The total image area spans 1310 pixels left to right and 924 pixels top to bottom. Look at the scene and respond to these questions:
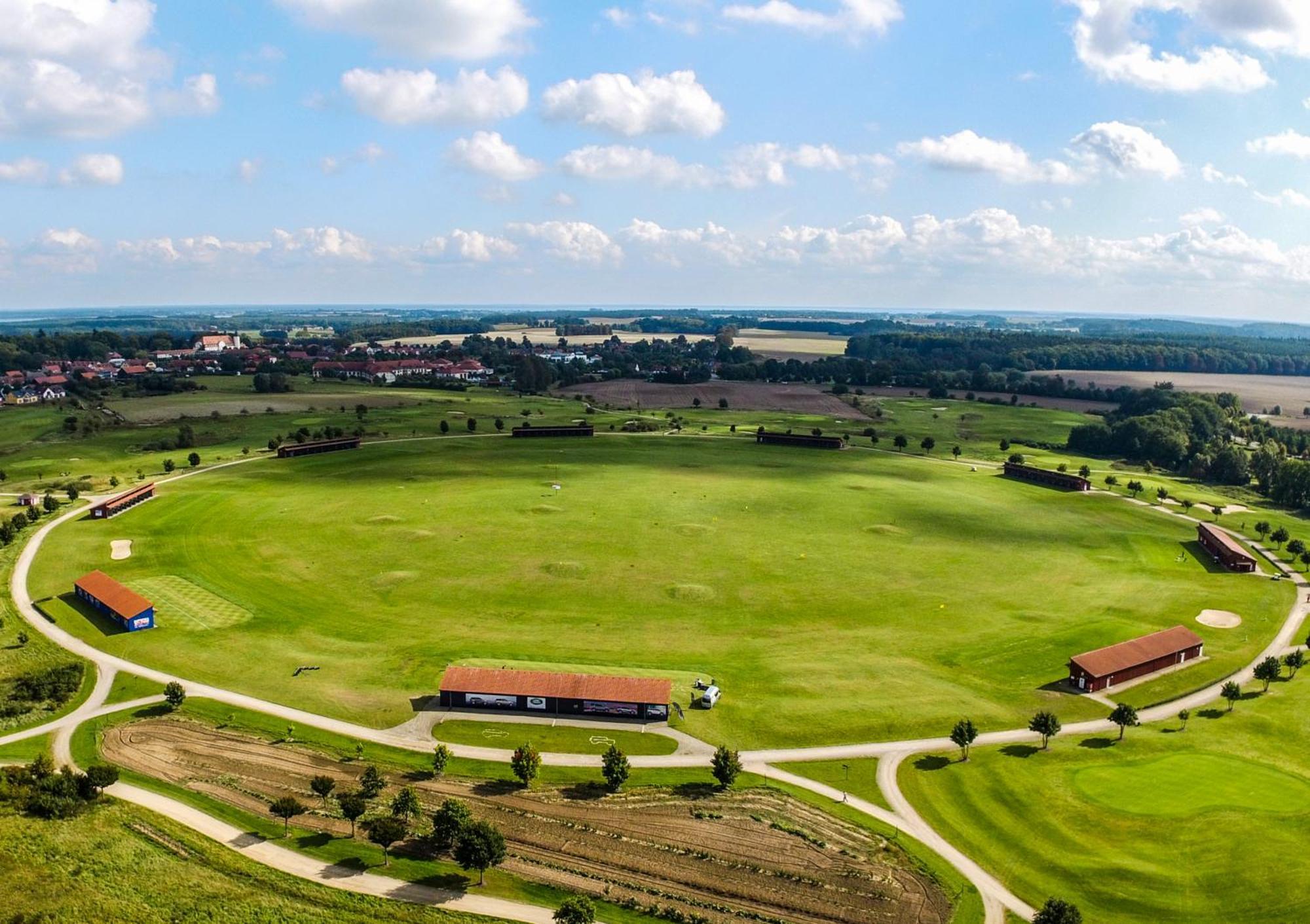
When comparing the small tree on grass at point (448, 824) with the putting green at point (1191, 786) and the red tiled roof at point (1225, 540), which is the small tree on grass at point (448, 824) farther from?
the red tiled roof at point (1225, 540)

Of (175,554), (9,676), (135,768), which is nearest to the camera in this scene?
(135,768)

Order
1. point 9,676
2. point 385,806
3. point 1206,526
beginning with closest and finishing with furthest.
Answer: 1. point 385,806
2. point 9,676
3. point 1206,526

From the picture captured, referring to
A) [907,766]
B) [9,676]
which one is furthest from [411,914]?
[9,676]

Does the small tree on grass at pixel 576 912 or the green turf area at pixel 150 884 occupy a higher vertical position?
the small tree on grass at pixel 576 912

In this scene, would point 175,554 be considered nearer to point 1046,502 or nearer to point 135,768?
point 135,768

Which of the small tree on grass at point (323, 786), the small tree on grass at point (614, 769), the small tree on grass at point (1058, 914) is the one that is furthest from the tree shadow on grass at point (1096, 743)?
the small tree on grass at point (323, 786)

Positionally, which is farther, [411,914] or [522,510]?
[522,510]

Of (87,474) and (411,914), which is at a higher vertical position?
(87,474)
